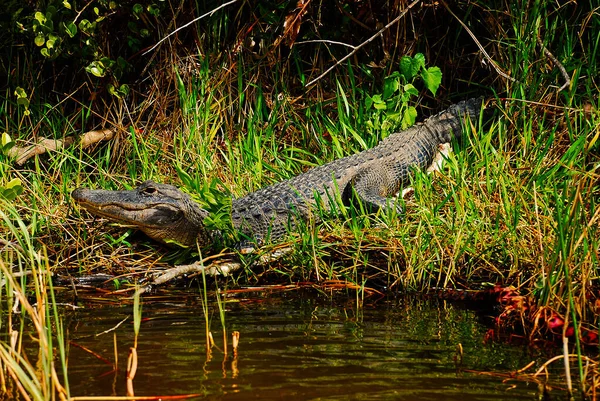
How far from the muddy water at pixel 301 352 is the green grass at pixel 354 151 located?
14.3 inches

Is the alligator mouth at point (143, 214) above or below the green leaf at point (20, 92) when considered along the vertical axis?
below

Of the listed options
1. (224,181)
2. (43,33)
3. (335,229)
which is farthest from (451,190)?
(43,33)

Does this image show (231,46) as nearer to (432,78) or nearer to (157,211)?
(432,78)

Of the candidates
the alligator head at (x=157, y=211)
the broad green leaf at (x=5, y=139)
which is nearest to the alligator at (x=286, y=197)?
the alligator head at (x=157, y=211)

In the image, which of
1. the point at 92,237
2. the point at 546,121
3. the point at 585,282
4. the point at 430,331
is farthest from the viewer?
the point at 546,121

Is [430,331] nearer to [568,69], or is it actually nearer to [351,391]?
[351,391]

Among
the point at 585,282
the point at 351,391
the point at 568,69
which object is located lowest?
the point at 351,391

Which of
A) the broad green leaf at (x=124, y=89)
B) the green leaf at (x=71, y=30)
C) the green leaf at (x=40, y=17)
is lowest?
the broad green leaf at (x=124, y=89)

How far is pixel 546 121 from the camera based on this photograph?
6.38 m

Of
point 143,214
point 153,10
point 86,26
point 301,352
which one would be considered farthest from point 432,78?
point 301,352

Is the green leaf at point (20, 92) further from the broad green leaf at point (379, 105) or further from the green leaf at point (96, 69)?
the broad green leaf at point (379, 105)

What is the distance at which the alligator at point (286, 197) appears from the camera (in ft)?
18.3

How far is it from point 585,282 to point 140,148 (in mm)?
4125

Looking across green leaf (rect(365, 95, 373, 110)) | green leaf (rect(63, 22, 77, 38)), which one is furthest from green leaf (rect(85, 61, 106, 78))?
green leaf (rect(365, 95, 373, 110))
